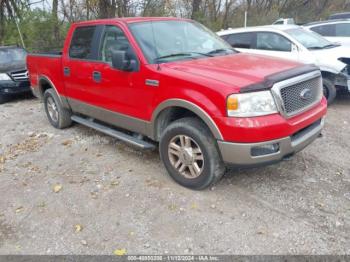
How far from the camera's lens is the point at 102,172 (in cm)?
443

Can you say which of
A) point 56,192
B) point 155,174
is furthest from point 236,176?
point 56,192

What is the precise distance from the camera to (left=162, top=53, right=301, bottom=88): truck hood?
3281 mm

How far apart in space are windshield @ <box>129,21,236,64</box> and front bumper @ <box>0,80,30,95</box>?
578 centimetres

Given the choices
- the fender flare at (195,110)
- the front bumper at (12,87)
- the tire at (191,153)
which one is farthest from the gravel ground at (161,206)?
the front bumper at (12,87)

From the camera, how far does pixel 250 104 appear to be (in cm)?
315

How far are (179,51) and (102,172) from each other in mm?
1885

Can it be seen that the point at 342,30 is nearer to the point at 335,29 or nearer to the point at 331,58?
the point at 335,29

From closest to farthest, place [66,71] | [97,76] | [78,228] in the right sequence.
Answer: [78,228]
[97,76]
[66,71]

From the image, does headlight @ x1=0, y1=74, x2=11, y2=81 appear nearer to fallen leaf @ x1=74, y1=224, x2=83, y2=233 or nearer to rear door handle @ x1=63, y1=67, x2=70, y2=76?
rear door handle @ x1=63, y1=67, x2=70, y2=76

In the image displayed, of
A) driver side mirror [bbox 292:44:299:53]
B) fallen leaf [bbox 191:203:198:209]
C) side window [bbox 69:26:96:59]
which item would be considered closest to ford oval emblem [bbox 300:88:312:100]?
fallen leaf [bbox 191:203:198:209]

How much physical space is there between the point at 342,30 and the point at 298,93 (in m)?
7.12

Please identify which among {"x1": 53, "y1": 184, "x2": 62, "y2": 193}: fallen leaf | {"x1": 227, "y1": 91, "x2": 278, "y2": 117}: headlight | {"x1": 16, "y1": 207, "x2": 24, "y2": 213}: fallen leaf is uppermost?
{"x1": 227, "y1": 91, "x2": 278, "y2": 117}: headlight

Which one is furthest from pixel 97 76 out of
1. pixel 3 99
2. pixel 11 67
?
pixel 11 67

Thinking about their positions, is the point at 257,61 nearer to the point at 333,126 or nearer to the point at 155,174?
the point at 155,174
